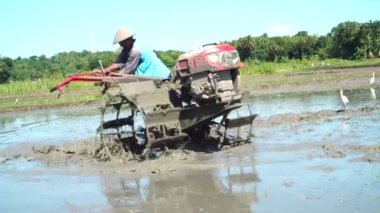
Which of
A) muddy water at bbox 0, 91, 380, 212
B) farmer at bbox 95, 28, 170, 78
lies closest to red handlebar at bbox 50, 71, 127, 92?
farmer at bbox 95, 28, 170, 78

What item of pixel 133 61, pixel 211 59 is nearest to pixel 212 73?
pixel 211 59

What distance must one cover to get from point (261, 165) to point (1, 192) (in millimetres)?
4343

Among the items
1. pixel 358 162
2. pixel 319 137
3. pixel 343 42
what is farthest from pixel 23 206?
pixel 343 42

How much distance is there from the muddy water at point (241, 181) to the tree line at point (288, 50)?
45.2 metres

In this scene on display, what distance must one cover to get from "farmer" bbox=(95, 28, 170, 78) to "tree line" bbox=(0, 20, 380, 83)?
146ft

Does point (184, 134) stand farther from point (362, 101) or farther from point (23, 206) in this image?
point (362, 101)

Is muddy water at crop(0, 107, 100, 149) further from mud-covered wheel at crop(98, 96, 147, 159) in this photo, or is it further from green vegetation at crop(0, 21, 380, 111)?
green vegetation at crop(0, 21, 380, 111)

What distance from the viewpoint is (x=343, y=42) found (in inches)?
2896

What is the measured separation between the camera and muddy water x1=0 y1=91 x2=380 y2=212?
635 centimetres

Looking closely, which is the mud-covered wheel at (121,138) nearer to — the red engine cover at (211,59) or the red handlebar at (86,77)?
the red handlebar at (86,77)

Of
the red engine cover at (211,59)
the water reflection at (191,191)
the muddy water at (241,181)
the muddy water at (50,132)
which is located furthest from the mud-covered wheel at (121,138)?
the muddy water at (50,132)

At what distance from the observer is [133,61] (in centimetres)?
1002

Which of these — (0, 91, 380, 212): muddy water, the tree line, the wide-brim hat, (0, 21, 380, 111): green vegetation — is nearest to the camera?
(0, 91, 380, 212): muddy water

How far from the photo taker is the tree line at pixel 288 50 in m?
68.5
